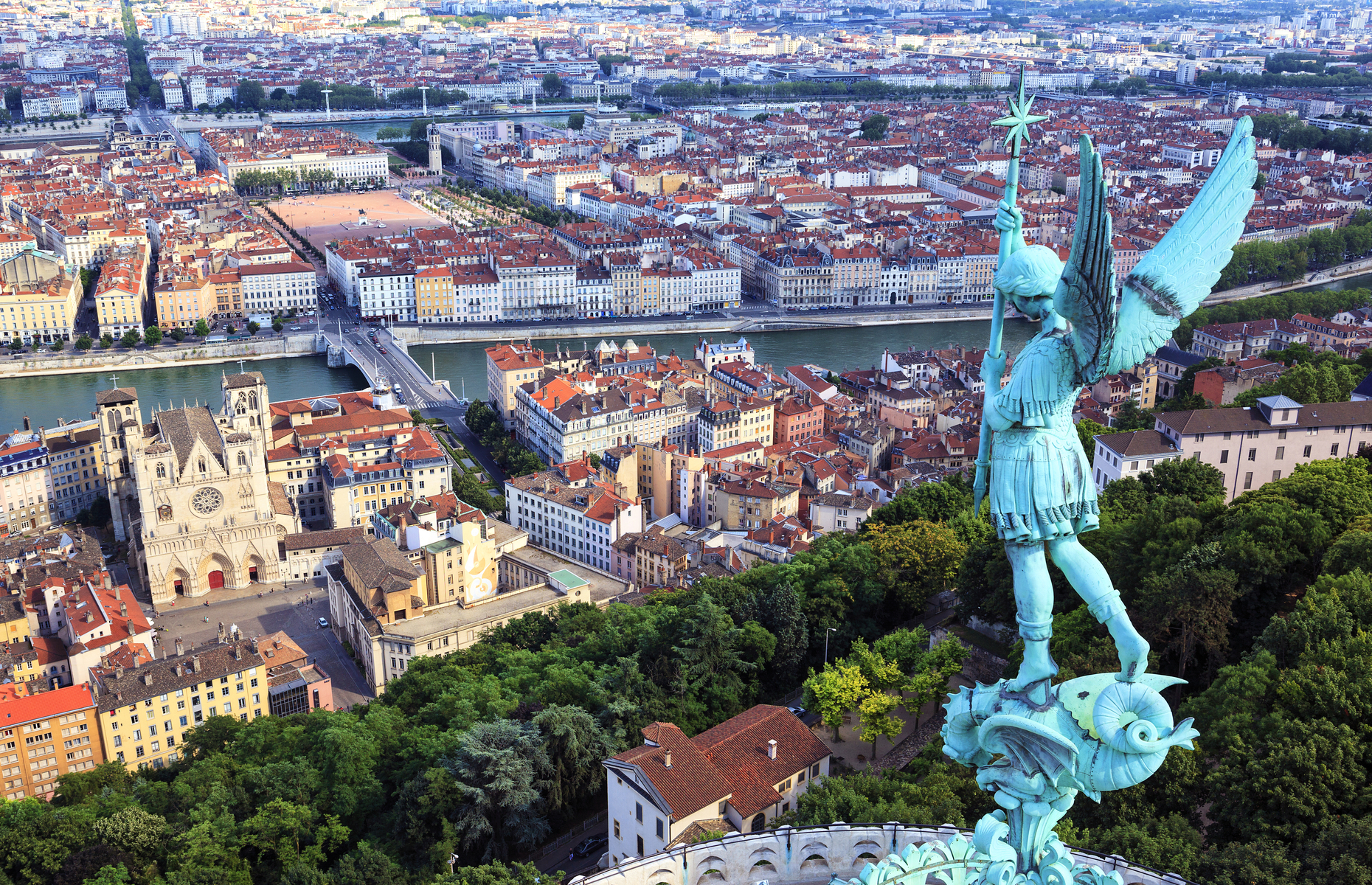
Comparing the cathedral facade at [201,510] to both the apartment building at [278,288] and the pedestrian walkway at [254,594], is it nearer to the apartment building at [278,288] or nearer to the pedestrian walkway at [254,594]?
the pedestrian walkway at [254,594]

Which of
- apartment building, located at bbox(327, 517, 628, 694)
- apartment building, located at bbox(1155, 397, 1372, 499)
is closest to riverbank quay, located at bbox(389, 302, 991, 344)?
apartment building, located at bbox(327, 517, 628, 694)

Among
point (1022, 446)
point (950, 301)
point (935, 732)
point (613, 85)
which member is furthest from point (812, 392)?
point (613, 85)

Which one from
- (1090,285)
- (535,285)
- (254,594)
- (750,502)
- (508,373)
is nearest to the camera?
(1090,285)

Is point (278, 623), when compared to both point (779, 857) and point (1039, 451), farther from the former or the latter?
point (1039, 451)

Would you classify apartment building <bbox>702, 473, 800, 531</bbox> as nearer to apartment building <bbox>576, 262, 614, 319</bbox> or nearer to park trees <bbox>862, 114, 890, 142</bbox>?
apartment building <bbox>576, 262, 614, 319</bbox>

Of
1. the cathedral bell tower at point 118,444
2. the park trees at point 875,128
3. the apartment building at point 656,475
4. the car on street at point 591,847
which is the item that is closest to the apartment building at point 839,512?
the apartment building at point 656,475

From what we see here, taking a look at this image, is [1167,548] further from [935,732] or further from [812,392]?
[812,392]

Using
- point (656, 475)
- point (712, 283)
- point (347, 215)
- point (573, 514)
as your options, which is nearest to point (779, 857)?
point (573, 514)
